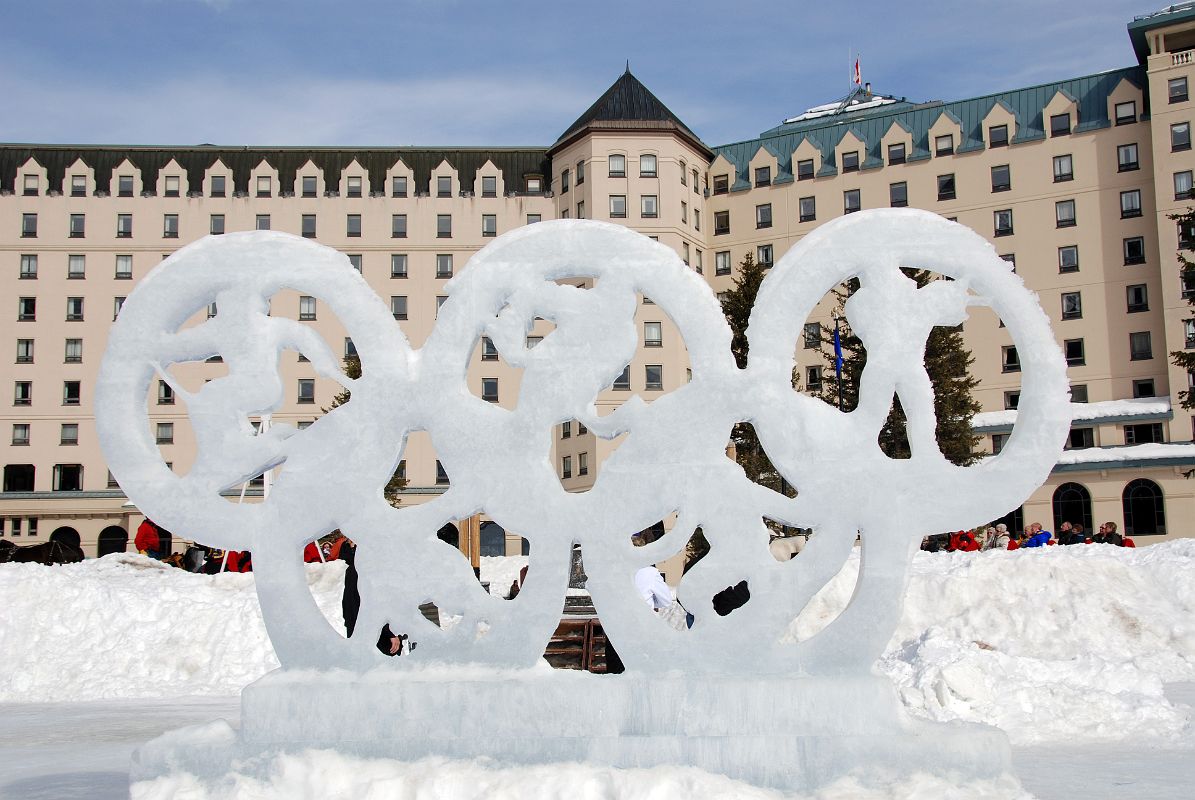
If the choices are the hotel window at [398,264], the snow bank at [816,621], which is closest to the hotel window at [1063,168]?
the hotel window at [398,264]

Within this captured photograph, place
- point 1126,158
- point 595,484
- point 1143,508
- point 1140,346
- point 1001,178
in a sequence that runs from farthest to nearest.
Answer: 1. point 1001,178
2. point 1126,158
3. point 1140,346
4. point 1143,508
5. point 595,484

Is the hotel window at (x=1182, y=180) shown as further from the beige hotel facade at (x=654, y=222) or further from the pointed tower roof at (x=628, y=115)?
the pointed tower roof at (x=628, y=115)

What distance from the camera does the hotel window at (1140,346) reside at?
58469 millimetres

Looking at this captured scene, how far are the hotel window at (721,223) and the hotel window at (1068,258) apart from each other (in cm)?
1934

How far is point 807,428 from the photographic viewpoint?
8.37m

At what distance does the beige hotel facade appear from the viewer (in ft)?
192

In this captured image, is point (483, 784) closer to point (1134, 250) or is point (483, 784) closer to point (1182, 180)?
point (1182, 180)

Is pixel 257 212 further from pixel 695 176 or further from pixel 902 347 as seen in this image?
pixel 902 347

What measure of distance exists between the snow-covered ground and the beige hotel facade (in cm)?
3977

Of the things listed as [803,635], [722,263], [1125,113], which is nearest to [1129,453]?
[1125,113]

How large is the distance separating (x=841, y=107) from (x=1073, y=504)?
3530 centimetres

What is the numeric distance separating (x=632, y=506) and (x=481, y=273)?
2.03 m

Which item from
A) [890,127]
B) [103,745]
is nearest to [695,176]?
[890,127]

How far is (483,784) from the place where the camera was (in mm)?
7633
